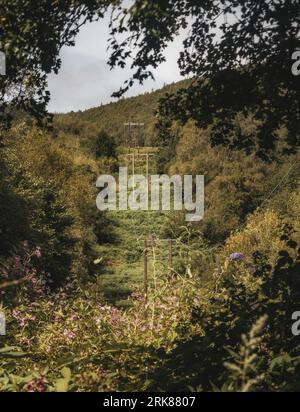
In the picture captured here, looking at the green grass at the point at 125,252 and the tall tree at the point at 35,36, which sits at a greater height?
the tall tree at the point at 35,36

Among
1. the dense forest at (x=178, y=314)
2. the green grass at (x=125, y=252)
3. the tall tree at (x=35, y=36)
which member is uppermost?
the tall tree at (x=35, y=36)

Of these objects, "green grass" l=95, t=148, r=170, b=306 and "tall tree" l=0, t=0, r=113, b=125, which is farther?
"green grass" l=95, t=148, r=170, b=306

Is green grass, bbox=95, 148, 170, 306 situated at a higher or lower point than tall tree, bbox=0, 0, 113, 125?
lower

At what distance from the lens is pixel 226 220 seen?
5512 cm

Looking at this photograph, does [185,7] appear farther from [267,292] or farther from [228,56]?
[267,292]

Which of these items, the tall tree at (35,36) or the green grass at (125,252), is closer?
the tall tree at (35,36)

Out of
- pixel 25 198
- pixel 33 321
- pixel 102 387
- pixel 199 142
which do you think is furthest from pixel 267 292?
pixel 199 142

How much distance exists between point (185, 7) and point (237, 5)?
519 millimetres

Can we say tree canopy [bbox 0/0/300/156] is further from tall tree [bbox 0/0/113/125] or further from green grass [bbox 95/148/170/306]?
green grass [bbox 95/148/170/306]

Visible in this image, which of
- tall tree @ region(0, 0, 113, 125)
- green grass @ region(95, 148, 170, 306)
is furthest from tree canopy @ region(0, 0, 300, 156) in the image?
green grass @ region(95, 148, 170, 306)

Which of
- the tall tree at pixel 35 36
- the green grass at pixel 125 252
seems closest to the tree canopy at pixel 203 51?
the tall tree at pixel 35 36

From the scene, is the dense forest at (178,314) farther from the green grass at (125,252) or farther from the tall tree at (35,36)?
the green grass at (125,252)

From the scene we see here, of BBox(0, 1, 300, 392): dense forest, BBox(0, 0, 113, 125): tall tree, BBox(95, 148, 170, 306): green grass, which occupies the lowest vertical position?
BBox(95, 148, 170, 306): green grass

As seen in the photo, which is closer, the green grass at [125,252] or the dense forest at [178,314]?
the dense forest at [178,314]
